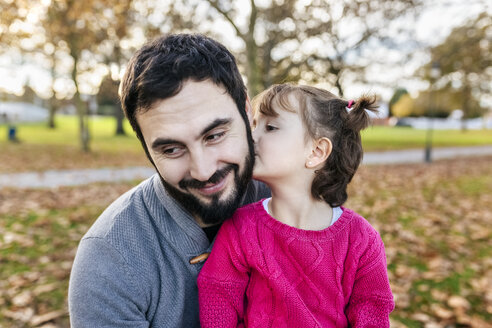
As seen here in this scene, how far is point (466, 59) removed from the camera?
1827cm

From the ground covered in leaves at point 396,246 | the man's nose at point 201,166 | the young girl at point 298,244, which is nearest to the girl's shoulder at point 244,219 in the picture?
the young girl at point 298,244

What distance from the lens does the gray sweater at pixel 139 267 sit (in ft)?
5.19

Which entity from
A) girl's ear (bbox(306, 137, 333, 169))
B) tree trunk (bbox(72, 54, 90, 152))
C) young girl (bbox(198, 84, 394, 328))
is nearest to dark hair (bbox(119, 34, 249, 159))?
young girl (bbox(198, 84, 394, 328))

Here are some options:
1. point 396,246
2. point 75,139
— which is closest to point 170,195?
point 396,246

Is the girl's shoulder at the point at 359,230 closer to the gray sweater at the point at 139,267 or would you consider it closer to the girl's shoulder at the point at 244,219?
the girl's shoulder at the point at 244,219

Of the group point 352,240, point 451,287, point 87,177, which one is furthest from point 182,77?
point 87,177

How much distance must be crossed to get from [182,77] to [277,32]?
40.5 feet

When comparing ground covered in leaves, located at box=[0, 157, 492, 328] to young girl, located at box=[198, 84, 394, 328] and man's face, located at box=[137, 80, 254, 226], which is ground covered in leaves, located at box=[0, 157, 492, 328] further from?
man's face, located at box=[137, 80, 254, 226]

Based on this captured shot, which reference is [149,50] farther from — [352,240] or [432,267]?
[432,267]

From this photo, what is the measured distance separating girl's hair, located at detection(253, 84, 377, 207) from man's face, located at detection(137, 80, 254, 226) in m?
0.25

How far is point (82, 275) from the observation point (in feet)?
5.26

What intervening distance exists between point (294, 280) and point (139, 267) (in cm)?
71

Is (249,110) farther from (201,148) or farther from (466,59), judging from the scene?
(466,59)

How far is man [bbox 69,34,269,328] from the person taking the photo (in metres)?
1.61
